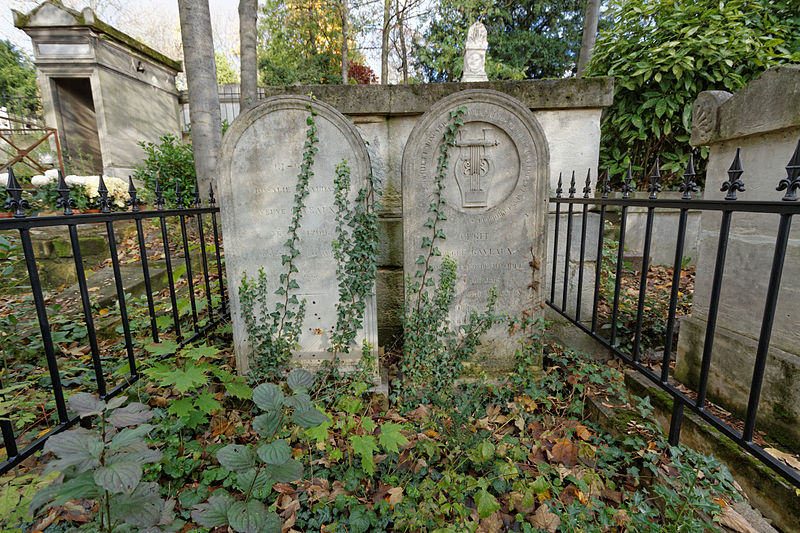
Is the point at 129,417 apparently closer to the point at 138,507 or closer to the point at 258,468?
the point at 138,507

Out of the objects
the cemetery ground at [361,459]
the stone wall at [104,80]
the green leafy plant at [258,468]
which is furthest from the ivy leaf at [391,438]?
the stone wall at [104,80]

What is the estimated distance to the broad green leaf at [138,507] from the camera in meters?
1.08

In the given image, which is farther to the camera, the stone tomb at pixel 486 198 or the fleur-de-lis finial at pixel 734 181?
the stone tomb at pixel 486 198

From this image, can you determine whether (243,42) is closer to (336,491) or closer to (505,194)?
(505,194)

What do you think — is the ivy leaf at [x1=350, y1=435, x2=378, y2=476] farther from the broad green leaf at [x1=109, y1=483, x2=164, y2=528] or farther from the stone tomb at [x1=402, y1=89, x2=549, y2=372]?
the stone tomb at [x1=402, y1=89, x2=549, y2=372]

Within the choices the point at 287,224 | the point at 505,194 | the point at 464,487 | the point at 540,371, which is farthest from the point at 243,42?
the point at 464,487

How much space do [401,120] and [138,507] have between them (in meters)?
3.08

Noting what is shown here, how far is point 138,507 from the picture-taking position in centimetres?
110

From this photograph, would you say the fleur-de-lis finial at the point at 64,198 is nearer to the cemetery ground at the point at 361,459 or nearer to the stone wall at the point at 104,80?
the cemetery ground at the point at 361,459

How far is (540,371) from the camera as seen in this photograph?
2818mm

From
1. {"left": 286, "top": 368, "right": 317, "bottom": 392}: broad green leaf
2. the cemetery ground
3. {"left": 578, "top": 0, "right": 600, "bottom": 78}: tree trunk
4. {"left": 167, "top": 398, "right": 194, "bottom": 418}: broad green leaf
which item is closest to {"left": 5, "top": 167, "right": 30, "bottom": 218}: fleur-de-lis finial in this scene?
the cemetery ground

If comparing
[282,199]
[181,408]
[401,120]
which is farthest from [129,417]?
[401,120]

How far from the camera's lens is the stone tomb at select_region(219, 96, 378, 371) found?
2521 millimetres

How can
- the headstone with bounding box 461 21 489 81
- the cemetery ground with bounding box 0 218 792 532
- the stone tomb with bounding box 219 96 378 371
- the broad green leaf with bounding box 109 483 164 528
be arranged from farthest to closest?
the headstone with bounding box 461 21 489 81
the stone tomb with bounding box 219 96 378 371
the cemetery ground with bounding box 0 218 792 532
the broad green leaf with bounding box 109 483 164 528
